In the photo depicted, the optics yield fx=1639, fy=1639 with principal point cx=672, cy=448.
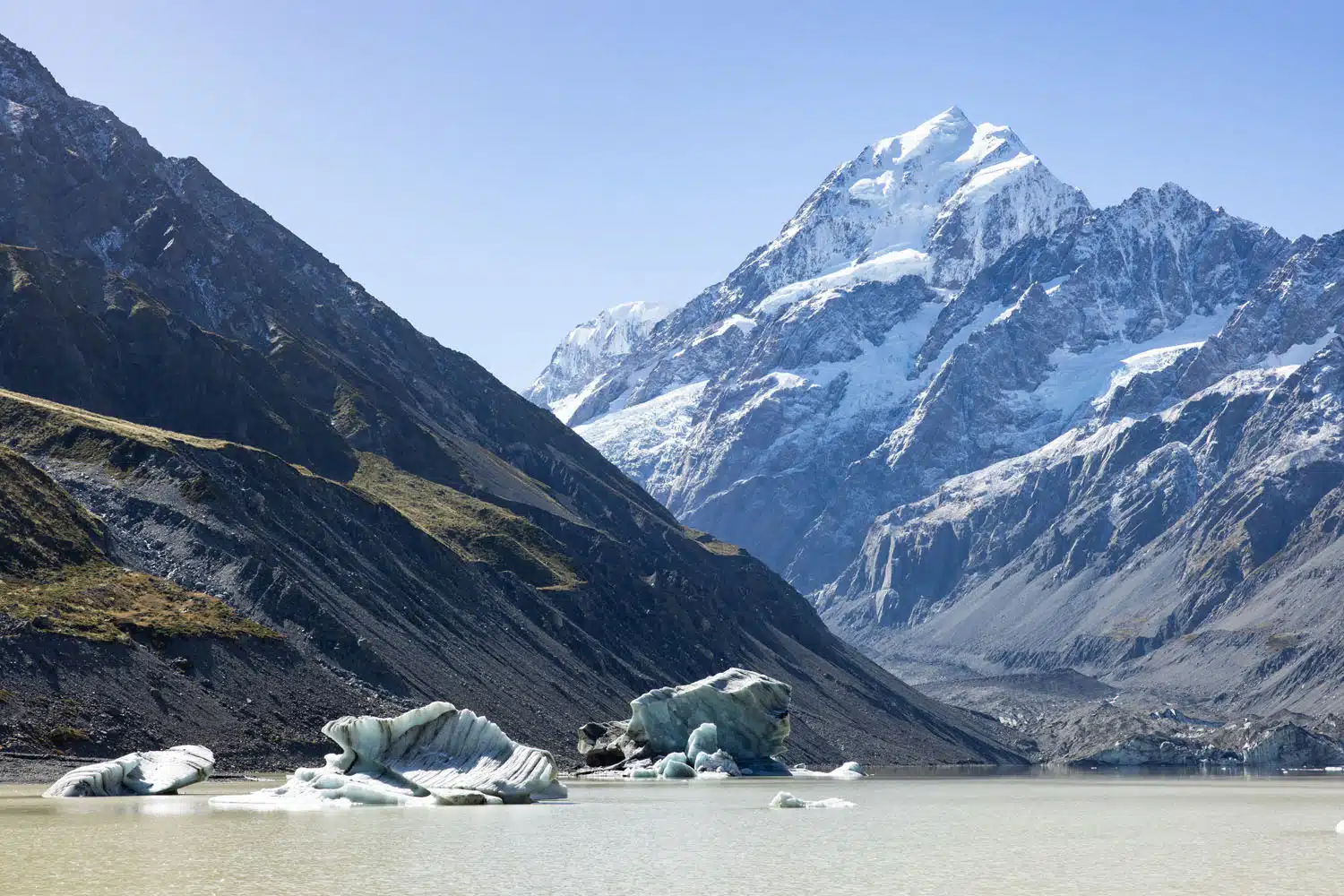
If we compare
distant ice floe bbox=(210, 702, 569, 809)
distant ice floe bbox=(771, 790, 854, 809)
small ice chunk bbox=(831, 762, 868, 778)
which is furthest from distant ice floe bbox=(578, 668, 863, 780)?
distant ice floe bbox=(210, 702, 569, 809)

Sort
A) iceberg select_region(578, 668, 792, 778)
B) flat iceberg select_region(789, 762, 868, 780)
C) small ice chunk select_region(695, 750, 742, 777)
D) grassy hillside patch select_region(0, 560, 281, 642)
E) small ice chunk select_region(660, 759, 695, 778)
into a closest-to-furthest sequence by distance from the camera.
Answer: grassy hillside patch select_region(0, 560, 281, 642)
small ice chunk select_region(660, 759, 695, 778)
small ice chunk select_region(695, 750, 742, 777)
iceberg select_region(578, 668, 792, 778)
flat iceberg select_region(789, 762, 868, 780)

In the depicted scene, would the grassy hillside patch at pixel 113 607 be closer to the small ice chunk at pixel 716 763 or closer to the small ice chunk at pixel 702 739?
the small ice chunk at pixel 702 739

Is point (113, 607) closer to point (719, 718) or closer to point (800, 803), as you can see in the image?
point (719, 718)

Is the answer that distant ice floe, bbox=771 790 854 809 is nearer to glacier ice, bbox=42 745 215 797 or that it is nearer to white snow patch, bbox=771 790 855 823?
white snow patch, bbox=771 790 855 823

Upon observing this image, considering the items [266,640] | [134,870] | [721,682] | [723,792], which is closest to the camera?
[134,870]

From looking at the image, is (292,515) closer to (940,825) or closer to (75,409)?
(75,409)

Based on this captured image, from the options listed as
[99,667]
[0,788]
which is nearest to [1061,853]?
[0,788]

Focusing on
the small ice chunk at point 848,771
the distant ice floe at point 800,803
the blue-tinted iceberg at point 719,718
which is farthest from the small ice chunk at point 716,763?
the distant ice floe at point 800,803
